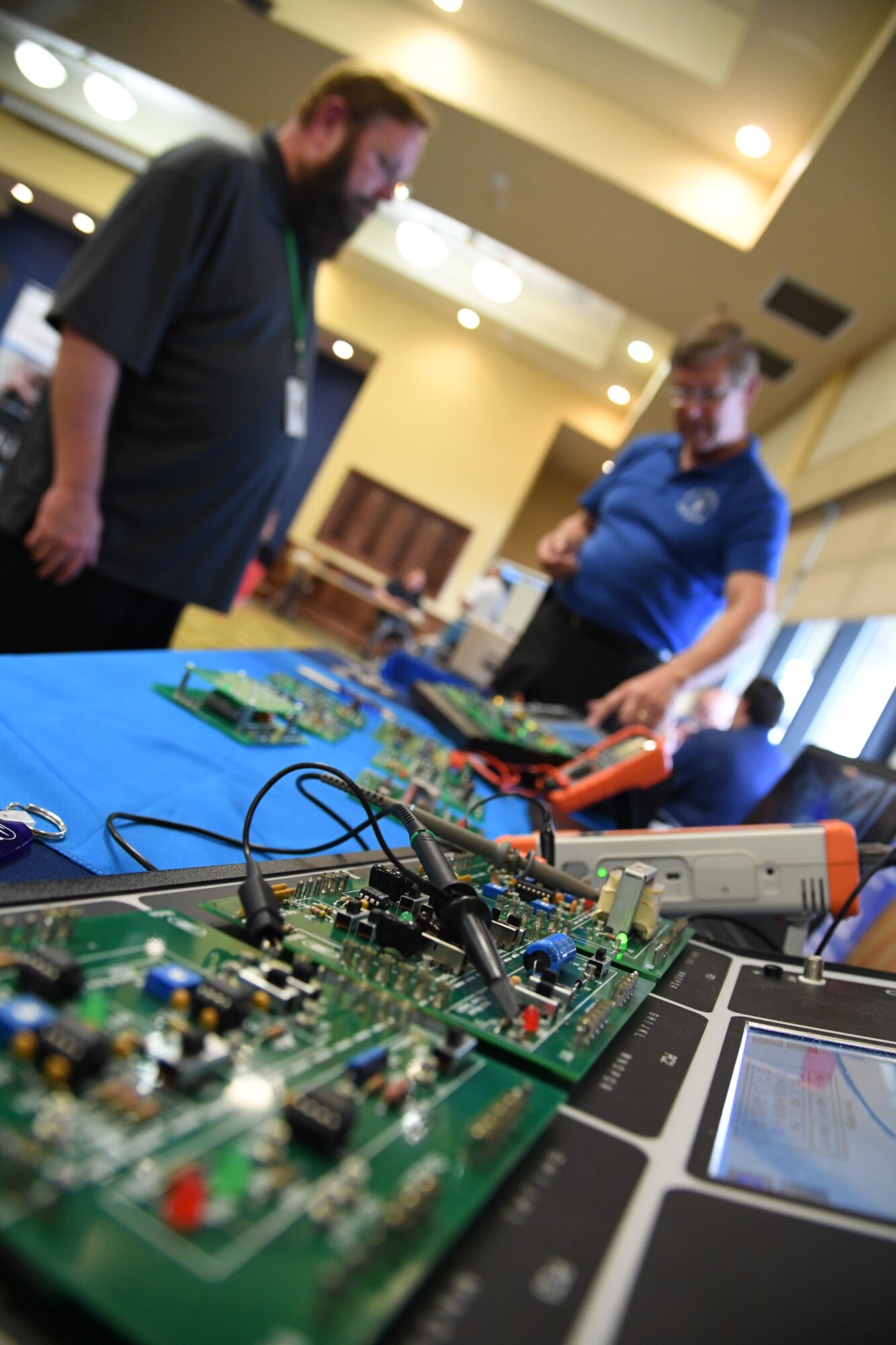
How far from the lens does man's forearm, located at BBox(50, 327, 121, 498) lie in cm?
136

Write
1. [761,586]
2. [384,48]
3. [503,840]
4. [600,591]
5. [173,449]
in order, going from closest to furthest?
[503,840], [173,449], [761,586], [600,591], [384,48]

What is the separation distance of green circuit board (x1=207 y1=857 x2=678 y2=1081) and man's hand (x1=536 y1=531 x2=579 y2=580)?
5.69ft

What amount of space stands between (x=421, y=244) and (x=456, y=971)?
352 inches

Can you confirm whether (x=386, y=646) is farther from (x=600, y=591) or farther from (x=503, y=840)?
(x=503, y=840)

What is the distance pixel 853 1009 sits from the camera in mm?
775

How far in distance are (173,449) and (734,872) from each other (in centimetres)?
121

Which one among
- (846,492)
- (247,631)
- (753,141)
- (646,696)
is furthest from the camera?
(247,631)

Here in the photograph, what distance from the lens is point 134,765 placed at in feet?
2.94

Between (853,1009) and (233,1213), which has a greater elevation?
(853,1009)

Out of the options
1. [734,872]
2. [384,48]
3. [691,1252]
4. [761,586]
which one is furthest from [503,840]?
[384,48]

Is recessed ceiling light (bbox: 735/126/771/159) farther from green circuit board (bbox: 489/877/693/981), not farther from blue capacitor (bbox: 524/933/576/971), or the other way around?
blue capacitor (bbox: 524/933/576/971)

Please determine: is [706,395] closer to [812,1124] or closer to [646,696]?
[646,696]

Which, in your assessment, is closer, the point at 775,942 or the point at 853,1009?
the point at 853,1009

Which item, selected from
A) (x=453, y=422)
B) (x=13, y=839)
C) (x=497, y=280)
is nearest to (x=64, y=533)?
(x=13, y=839)
